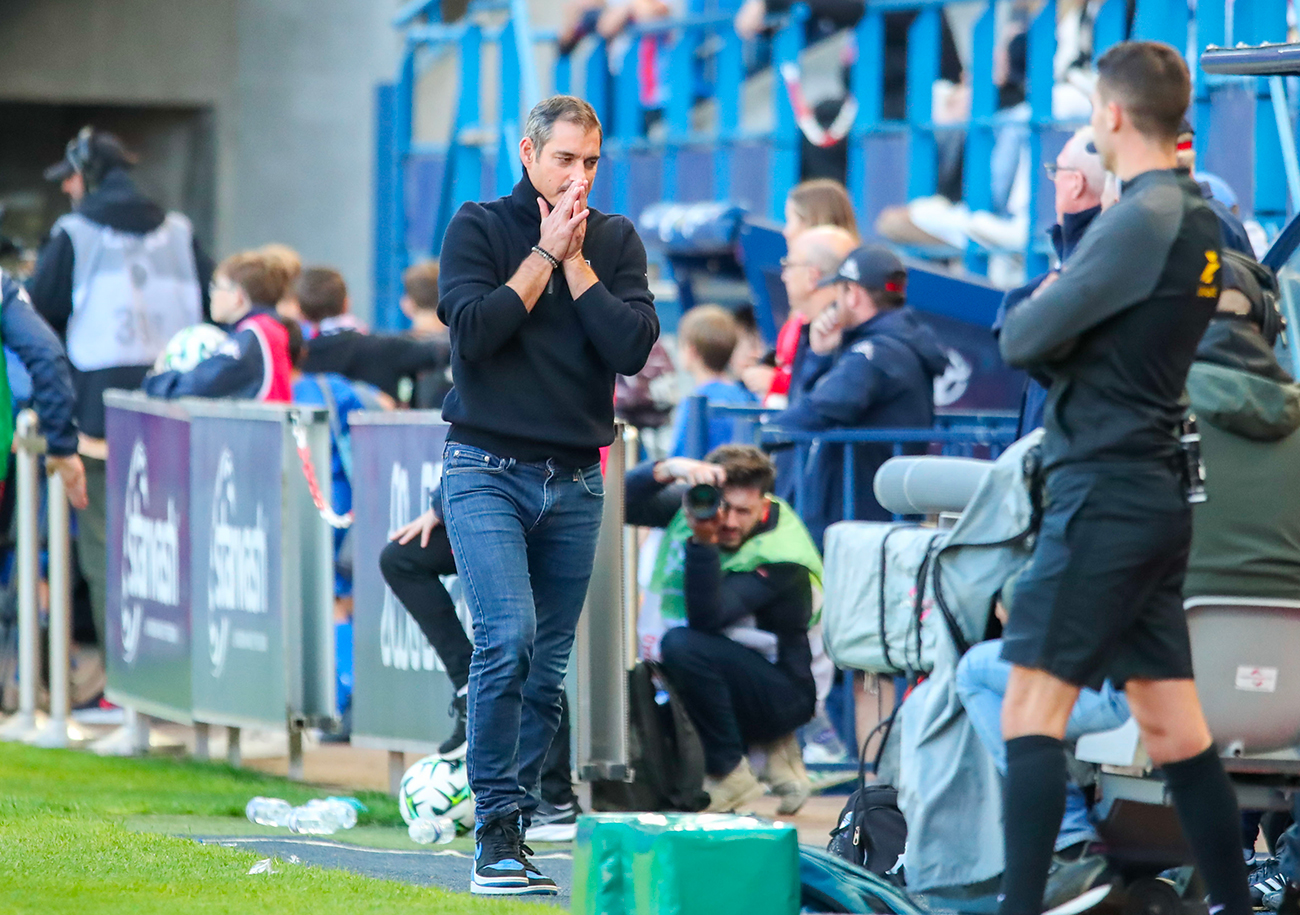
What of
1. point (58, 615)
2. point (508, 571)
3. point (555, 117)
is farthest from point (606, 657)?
point (58, 615)

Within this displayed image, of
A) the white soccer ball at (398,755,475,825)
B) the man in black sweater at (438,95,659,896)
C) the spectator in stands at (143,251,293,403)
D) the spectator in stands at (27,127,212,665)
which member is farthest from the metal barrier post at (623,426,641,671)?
the spectator in stands at (27,127,212,665)

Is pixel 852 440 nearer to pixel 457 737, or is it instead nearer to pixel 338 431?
pixel 457 737

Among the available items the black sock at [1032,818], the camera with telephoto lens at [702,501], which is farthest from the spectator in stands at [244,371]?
the black sock at [1032,818]

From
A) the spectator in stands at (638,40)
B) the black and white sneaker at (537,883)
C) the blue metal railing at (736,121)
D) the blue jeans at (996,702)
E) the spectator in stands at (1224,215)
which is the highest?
the spectator in stands at (638,40)

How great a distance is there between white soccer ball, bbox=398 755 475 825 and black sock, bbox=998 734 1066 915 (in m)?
2.57

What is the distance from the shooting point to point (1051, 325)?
14.5ft

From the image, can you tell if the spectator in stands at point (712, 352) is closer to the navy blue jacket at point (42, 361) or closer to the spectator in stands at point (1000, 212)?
the spectator in stands at point (1000, 212)

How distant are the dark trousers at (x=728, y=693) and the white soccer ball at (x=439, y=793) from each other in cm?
89

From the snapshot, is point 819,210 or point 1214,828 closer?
point 1214,828

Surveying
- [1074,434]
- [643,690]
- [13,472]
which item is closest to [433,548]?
[643,690]

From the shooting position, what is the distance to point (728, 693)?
7.18 meters

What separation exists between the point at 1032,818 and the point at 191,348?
17.6 feet

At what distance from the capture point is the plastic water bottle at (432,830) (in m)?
6.56

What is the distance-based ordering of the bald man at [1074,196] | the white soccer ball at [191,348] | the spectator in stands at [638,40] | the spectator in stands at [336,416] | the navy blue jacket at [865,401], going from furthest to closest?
1. the spectator in stands at [638,40]
2. the white soccer ball at [191,348]
3. the spectator in stands at [336,416]
4. the navy blue jacket at [865,401]
5. the bald man at [1074,196]
